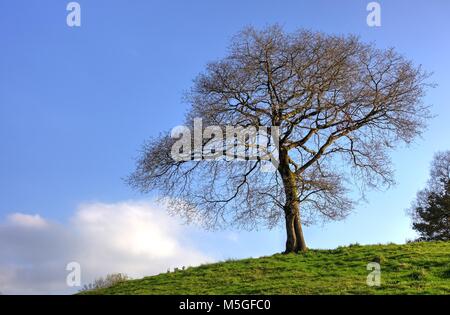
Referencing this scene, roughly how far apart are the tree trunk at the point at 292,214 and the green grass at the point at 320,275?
0.82m

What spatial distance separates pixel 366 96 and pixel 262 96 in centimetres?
537

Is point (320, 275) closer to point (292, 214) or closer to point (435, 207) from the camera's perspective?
point (292, 214)

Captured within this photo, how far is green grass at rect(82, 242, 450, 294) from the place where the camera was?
17.3 metres

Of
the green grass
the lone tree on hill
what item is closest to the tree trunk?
the green grass

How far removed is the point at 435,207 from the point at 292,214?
24.9 m

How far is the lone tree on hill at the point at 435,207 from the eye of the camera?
44.4 metres

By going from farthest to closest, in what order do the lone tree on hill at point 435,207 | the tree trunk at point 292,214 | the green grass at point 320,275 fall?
the lone tree on hill at point 435,207, the tree trunk at point 292,214, the green grass at point 320,275

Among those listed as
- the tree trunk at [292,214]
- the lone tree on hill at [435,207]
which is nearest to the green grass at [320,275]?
the tree trunk at [292,214]

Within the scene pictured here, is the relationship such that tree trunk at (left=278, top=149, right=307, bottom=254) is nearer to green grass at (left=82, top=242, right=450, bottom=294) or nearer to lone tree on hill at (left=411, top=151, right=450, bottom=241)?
green grass at (left=82, top=242, right=450, bottom=294)

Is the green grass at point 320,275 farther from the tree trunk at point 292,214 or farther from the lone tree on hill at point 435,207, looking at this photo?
the lone tree on hill at point 435,207

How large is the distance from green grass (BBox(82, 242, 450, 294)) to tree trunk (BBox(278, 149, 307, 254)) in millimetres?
815

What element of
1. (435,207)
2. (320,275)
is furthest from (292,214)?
(435,207)

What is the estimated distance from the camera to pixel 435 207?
149ft
